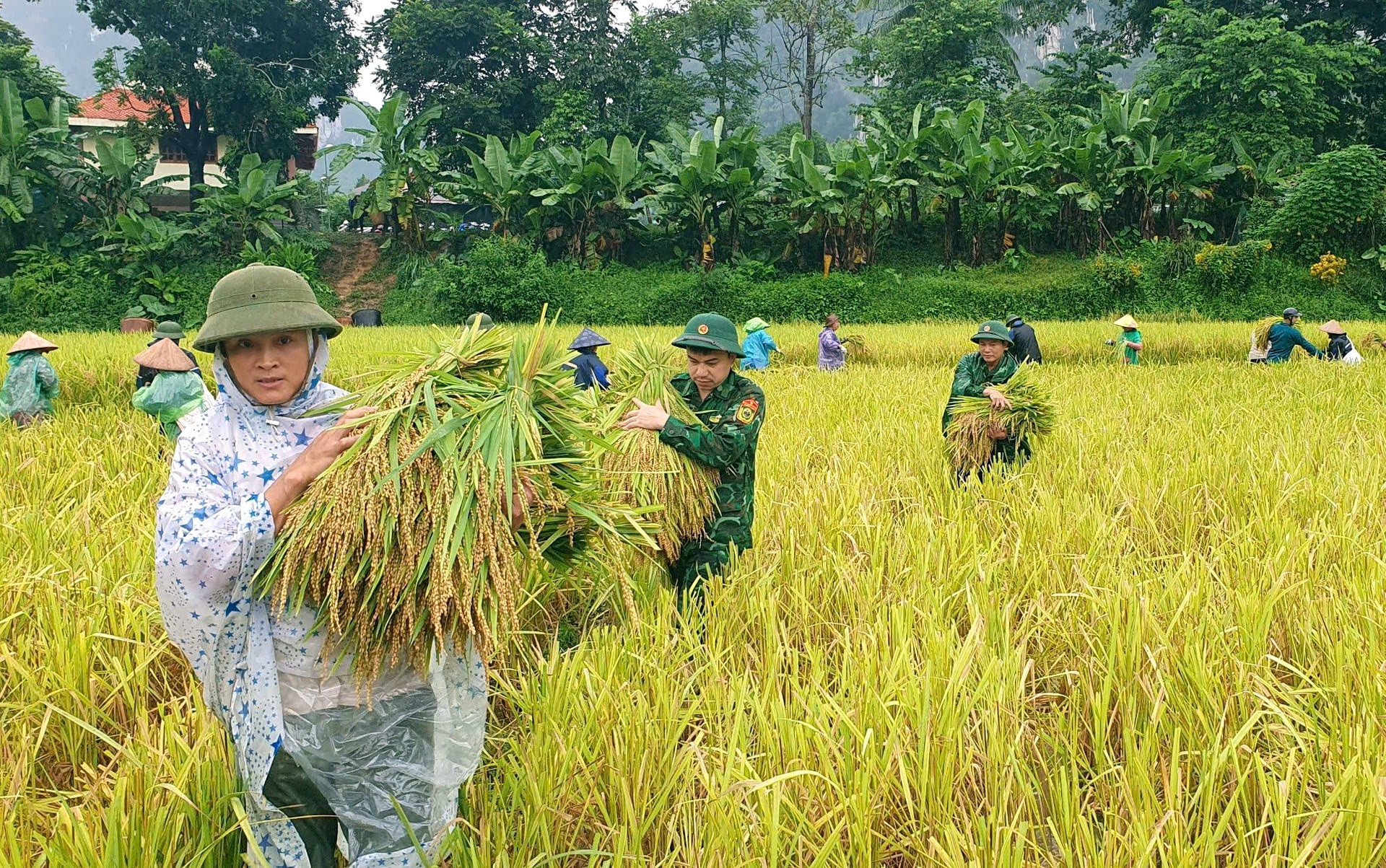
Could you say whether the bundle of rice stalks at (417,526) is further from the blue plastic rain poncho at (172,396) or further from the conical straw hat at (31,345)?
the conical straw hat at (31,345)

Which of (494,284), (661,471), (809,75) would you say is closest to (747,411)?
(661,471)

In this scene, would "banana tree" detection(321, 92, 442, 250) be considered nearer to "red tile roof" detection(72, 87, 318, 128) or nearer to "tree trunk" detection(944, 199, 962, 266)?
"red tile roof" detection(72, 87, 318, 128)

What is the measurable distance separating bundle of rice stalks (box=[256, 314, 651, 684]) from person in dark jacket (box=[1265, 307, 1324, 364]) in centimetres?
945

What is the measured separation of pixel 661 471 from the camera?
2342 millimetres

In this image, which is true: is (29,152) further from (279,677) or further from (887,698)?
(887,698)

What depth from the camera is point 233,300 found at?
1.44 metres

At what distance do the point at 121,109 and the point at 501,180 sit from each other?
2015 cm

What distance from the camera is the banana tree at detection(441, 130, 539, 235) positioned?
17.7m

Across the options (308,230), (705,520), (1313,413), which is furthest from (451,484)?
(308,230)

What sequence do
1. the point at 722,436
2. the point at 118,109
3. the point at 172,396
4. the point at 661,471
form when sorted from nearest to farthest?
1. the point at 661,471
2. the point at 722,436
3. the point at 172,396
4. the point at 118,109

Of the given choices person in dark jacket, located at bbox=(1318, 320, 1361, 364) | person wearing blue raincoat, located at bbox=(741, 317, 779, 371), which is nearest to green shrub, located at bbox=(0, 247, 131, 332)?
person wearing blue raincoat, located at bbox=(741, 317, 779, 371)

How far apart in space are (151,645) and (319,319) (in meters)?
1.34

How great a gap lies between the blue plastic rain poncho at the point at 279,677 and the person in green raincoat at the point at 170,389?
11.8ft

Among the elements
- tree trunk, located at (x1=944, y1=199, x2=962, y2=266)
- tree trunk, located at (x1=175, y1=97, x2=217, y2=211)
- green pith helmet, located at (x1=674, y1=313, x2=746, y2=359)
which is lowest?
green pith helmet, located at (x1=674, y1=313, x2=746, y2=359)
